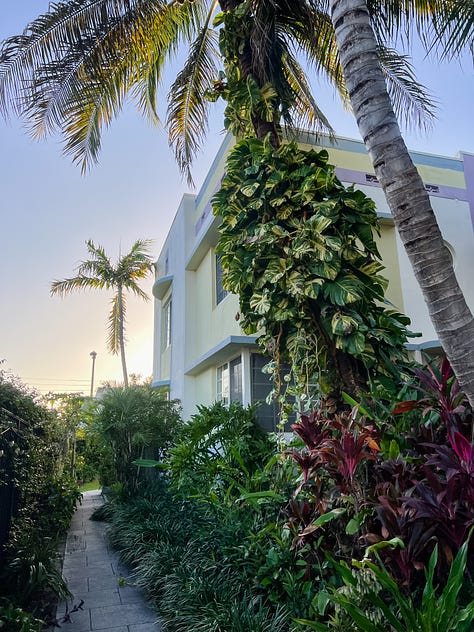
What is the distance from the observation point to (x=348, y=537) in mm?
3854

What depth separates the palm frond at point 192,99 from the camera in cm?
780

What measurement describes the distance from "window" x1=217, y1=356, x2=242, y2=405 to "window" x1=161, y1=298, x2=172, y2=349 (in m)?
5.38

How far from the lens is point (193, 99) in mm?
8266

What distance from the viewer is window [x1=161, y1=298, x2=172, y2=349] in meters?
16.0

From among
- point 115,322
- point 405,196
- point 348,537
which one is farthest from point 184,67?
point 115,322

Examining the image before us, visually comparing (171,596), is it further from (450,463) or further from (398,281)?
(398,281)

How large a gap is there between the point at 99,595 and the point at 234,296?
559cm

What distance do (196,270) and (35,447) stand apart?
762 centimetres

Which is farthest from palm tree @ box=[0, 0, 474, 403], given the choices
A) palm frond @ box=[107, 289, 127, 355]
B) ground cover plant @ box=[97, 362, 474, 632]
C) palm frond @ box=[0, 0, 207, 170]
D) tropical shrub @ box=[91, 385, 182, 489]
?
palm frond @ box=[107, 289, 127, 355]

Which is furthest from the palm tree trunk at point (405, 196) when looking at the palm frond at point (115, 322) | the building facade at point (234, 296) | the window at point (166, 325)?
the palm frond at point (115, 322)

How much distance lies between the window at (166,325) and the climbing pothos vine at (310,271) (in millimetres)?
10603

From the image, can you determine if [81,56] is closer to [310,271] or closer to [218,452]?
[310,271]

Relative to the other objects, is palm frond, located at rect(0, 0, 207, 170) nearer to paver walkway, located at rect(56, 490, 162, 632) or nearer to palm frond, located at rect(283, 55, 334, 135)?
palm frond, located at rect(283, 55, 334, 135)

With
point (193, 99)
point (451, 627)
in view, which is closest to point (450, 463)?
point (451, 627)
